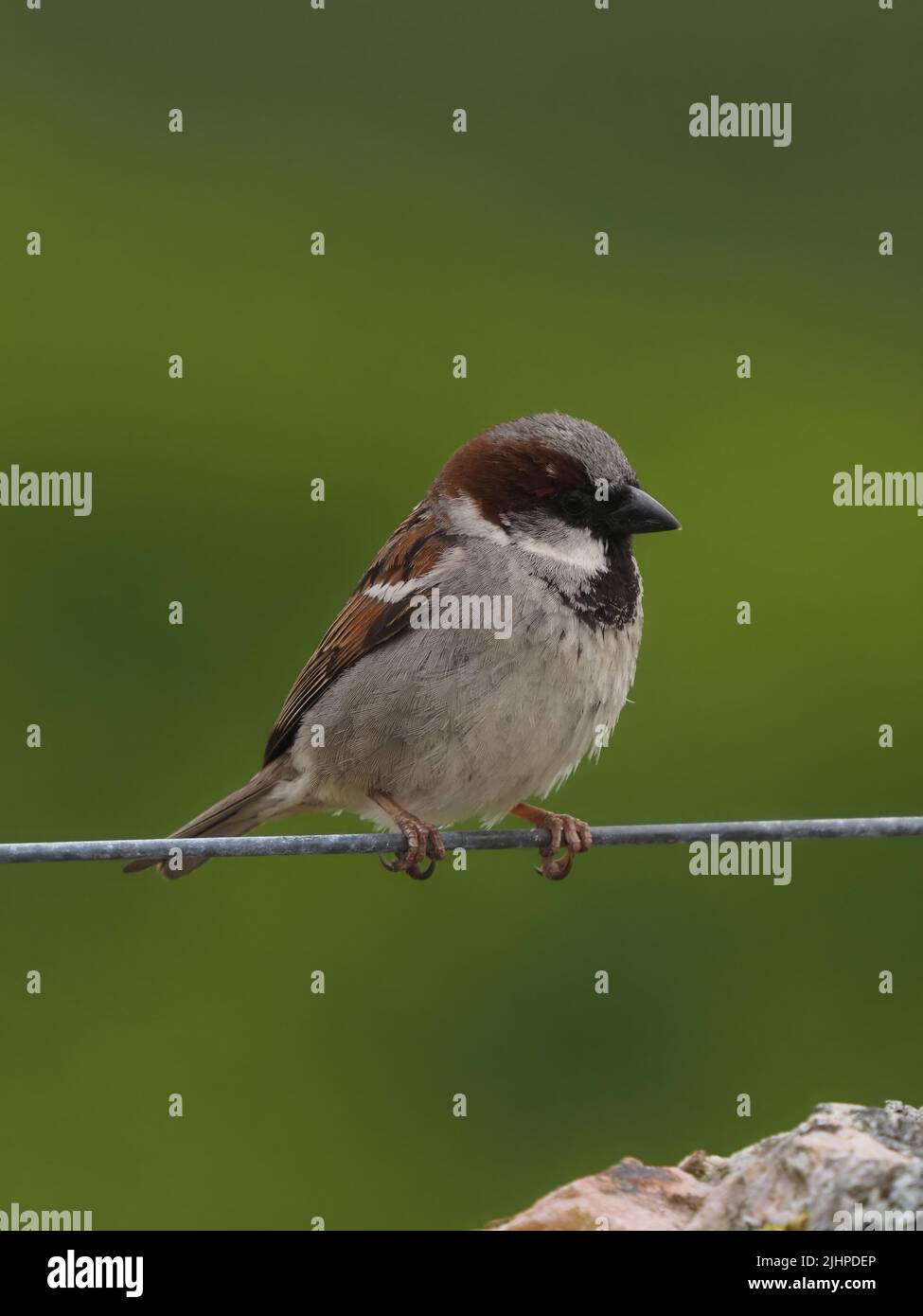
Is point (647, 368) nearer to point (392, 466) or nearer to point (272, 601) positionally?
point (392, 466)

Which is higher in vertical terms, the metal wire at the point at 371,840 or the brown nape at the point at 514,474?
the brown nape at the point at 514,474

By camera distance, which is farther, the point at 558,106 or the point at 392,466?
the point at 558,106

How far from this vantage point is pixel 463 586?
3789 millimetres

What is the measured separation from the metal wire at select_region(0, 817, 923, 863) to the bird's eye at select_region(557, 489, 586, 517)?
3.84 feet

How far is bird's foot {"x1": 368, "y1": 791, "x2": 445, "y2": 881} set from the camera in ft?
12.3

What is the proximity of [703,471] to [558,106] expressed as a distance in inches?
92.1

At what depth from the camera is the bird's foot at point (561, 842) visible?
12.6ft

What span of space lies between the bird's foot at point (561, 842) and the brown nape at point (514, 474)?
647 millimetres

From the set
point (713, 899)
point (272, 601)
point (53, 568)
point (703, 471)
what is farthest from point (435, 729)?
point (703, 471)

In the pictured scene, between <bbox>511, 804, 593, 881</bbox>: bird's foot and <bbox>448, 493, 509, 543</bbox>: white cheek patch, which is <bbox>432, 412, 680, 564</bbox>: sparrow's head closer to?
<bbox>448, 493, 509, 543</bbox>: white cheek patch

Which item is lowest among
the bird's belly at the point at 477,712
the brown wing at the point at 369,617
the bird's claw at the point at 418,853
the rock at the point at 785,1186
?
the rock at the point at 785,1186

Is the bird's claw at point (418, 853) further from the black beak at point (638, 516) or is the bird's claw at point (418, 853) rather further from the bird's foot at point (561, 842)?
the black beak at point (638, 516)

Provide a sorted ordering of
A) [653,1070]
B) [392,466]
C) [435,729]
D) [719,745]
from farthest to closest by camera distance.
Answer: [392,466] → [719,745] → [653,1070] → [435,729]

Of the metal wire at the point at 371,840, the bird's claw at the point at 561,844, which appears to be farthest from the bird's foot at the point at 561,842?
the metal wire at the point at 371,840
